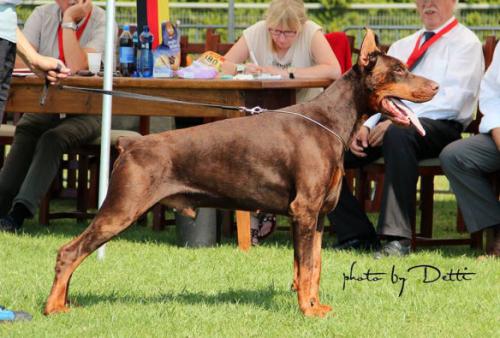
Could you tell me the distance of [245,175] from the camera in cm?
578

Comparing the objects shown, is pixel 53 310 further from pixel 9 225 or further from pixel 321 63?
pixel 321 63

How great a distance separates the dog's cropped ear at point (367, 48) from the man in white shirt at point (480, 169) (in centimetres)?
208

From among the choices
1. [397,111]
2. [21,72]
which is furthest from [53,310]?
[21,72]

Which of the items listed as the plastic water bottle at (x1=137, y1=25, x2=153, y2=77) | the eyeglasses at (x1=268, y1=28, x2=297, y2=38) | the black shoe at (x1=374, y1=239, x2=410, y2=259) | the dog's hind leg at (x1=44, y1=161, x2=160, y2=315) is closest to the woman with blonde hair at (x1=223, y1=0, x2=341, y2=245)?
the eyeglasses at (x1=268, y1=28, x2=297, y2=38)

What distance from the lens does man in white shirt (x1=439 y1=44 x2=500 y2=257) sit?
25.8ft

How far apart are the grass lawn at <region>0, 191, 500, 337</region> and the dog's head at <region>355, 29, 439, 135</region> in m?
1.04

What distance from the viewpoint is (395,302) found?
6.17 metres

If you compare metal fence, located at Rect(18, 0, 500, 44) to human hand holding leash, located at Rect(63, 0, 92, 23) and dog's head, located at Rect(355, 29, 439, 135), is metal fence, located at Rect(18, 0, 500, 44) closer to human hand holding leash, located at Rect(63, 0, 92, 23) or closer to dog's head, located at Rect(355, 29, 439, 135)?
human hand holding leash, located at Rect(63, 0, 92, 23)

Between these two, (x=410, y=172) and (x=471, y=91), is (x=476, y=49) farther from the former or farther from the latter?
(x=410, y=172)

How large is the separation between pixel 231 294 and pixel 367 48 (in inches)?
61.1

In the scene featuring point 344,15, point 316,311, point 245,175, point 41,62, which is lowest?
point 344,15

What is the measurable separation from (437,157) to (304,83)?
1.11 metres

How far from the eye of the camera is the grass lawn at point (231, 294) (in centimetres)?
547

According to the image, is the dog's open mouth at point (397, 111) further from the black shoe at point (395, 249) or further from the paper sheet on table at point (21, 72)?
the paper sheet on table at point (21, 72)
